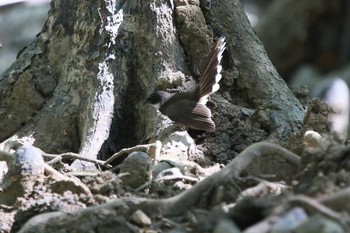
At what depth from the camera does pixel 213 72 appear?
4855 millimetres

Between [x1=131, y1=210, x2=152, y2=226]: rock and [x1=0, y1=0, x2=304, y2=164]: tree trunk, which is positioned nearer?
[x1=131, y1=210, x2=152, y2=226]: rock

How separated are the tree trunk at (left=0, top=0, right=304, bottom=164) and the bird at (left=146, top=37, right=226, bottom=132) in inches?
2.5

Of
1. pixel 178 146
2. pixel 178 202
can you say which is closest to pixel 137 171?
pixel 178 202

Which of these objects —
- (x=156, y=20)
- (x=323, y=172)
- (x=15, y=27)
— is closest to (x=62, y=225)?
(x=323, y=172)

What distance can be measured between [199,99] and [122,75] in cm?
45

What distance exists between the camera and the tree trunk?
4.95m

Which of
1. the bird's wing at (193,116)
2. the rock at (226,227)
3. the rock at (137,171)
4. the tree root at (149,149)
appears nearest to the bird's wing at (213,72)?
the bird's wing at (193,116)

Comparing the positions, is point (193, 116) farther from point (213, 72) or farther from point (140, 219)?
point (140, 219)

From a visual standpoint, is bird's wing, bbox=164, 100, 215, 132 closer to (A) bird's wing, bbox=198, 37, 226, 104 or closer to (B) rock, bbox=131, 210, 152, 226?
(A) bird's wing, bbox=198, 37, 226, 104

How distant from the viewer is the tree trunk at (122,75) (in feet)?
16.2

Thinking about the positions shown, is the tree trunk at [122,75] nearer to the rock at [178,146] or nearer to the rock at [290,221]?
the rock at [178,146]

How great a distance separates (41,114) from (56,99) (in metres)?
0.11

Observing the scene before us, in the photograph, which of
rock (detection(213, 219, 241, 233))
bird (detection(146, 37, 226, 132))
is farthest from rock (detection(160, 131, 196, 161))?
rock (detection(213, 219, 241, 233))

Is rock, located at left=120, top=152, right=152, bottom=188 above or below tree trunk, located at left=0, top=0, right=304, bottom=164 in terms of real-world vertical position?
below
